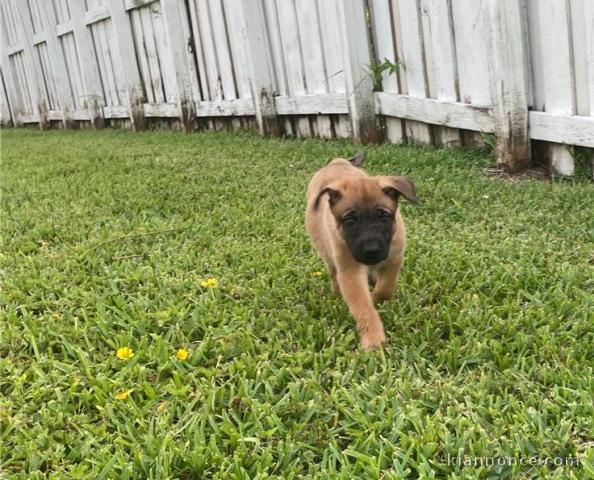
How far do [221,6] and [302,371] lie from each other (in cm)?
704

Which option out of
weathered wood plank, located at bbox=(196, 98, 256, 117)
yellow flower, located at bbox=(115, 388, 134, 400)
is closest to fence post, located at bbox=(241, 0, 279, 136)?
weathered wood plank, located at bbox=(196, 98, 256, 117)

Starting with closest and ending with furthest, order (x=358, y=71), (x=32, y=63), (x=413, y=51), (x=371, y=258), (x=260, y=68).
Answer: (x=371, y=258)
(x=413, y=51)
(x=358, y=71)
(x=260, y=68)
(x=32, y=63)

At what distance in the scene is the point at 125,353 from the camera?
2.69m

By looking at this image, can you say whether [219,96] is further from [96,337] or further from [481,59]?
[96,337]

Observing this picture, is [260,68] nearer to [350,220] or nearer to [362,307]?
[350,220]

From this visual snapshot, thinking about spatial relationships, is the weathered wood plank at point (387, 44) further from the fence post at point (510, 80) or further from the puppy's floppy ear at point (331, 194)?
the puppy's floppy ear at point (331, 194)

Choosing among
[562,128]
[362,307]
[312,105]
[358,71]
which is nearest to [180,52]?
[312,105]

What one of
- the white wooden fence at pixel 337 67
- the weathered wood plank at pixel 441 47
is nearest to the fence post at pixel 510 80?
the white wooden fence at pixel 337 67

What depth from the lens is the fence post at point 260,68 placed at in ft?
26.2

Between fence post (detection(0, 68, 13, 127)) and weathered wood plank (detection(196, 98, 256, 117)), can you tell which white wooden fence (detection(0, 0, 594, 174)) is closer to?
weathered wood plank (detection(196, 98, 256, 117))

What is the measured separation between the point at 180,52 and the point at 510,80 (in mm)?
5888

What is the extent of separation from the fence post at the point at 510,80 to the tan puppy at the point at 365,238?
2.16m

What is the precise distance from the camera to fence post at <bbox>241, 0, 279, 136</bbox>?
26.2 ft

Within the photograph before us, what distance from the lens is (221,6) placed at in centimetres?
864
